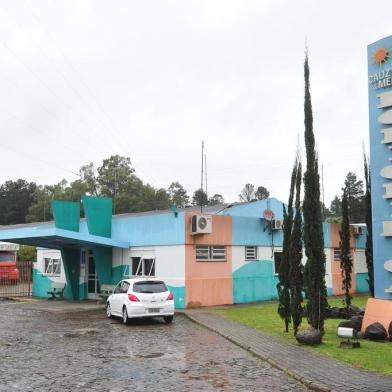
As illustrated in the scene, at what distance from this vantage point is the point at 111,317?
736 inches

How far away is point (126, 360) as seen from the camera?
10672 millimetres

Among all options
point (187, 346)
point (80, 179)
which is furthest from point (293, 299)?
point (80, 179)

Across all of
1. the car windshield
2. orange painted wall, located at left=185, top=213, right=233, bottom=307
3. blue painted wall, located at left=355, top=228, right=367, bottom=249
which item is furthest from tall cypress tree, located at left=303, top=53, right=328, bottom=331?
blue painted wall, located at left=355, top=228, right=367, bottom=249

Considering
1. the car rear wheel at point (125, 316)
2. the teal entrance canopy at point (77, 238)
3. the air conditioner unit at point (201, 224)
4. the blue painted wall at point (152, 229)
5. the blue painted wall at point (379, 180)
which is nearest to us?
the blue painted wall at point (379, 180)

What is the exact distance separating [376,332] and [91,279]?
17.3 meters

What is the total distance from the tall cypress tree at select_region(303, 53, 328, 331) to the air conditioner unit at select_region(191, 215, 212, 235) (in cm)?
864

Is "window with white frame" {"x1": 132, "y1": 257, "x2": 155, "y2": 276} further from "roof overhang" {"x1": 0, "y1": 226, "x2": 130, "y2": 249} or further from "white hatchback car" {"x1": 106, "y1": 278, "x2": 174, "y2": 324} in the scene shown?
"white hatchback car" {"x1": 106, "y1": 278, "x2": 174, "y2": 324}

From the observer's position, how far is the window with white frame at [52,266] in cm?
2929

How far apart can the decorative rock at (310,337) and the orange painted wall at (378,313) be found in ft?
7.12

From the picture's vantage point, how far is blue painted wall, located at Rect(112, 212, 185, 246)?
72.2 ft

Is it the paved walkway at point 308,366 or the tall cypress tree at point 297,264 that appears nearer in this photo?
the paved walkway at point 308,366

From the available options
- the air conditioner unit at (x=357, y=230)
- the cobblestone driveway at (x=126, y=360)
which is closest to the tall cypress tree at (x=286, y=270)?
the cobblestone driveway at (x=126, y=360)

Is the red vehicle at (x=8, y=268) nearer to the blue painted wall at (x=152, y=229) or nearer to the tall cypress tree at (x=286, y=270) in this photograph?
the blue painted wall at (x=152, y=229)

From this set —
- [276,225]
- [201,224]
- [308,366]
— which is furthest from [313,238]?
[276,225]
